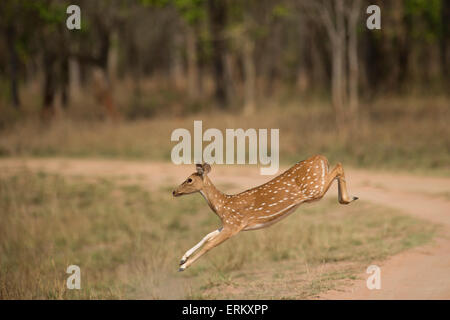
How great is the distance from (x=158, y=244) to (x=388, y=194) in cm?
401

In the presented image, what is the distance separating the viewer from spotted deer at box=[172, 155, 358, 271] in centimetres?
393

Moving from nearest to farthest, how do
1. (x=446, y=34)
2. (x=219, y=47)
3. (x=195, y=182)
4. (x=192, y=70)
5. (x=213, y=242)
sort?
1. (x=213, y=242)
2. (x=195, y=182)
3. (x=219, y=47)
4. (x=446, y=34)
5. (x=192, y=70)

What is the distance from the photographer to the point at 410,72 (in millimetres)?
27438

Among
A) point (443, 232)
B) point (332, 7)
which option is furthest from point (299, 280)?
point (332, 7)

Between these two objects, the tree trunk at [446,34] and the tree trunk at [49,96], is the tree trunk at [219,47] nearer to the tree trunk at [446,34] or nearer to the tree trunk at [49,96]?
the tree trunk at [49,96]

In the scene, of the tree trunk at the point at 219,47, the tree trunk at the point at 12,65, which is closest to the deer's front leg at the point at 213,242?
the tree trunk at the point at 219,47

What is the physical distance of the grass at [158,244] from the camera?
291 inches

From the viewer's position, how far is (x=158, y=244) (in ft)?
35.8

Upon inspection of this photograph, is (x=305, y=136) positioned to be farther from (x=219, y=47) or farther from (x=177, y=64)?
(x=177, y=64)

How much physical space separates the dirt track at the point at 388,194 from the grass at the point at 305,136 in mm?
1206

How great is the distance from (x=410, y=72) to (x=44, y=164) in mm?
16027

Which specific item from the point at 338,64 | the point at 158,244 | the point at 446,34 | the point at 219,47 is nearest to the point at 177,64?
the point at 219,47

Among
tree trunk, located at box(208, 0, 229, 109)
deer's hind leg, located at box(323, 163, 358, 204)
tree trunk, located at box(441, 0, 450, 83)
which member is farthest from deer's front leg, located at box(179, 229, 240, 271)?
tree trunk, located at box(441, 0, 450, 83)

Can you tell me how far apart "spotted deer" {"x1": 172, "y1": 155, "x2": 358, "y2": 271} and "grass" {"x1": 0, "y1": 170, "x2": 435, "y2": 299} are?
2.06 meters
